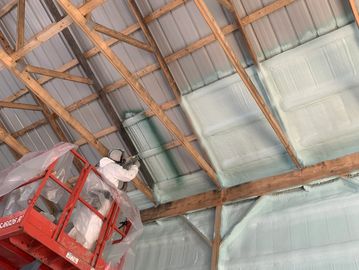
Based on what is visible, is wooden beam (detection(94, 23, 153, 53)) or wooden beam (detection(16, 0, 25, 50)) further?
wooden beam (detection(16, 0, 25, 50))

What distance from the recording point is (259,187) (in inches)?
266

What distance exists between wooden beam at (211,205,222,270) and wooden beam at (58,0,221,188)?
22.4 inches

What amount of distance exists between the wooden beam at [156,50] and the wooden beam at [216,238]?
222 cm

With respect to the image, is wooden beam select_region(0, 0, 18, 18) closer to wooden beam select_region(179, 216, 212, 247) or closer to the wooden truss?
the wooden truss

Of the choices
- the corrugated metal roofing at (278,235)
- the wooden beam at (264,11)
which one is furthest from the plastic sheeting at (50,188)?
the wooden beam at (264,11)

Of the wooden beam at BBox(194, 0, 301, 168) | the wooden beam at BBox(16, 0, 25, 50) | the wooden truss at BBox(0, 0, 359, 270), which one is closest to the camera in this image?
the wooden beam at BBox(194, 0, 301, 168)

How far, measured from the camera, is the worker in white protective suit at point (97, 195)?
5.04m

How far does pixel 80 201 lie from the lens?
4957 mm

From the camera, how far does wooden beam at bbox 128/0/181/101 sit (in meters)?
6.48

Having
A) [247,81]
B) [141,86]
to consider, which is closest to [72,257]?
[141,86]

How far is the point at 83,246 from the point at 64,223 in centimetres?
51

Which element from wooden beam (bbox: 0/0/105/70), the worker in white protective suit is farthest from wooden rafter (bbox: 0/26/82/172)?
the worker in white protective suit

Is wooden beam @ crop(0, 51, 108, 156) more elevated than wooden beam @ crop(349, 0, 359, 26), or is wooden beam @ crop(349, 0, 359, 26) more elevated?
wooden beam @ crop(349, 0, 359, 26)

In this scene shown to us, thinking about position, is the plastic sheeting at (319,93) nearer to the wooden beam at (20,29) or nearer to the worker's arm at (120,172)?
the worker's arm at (120,172)
